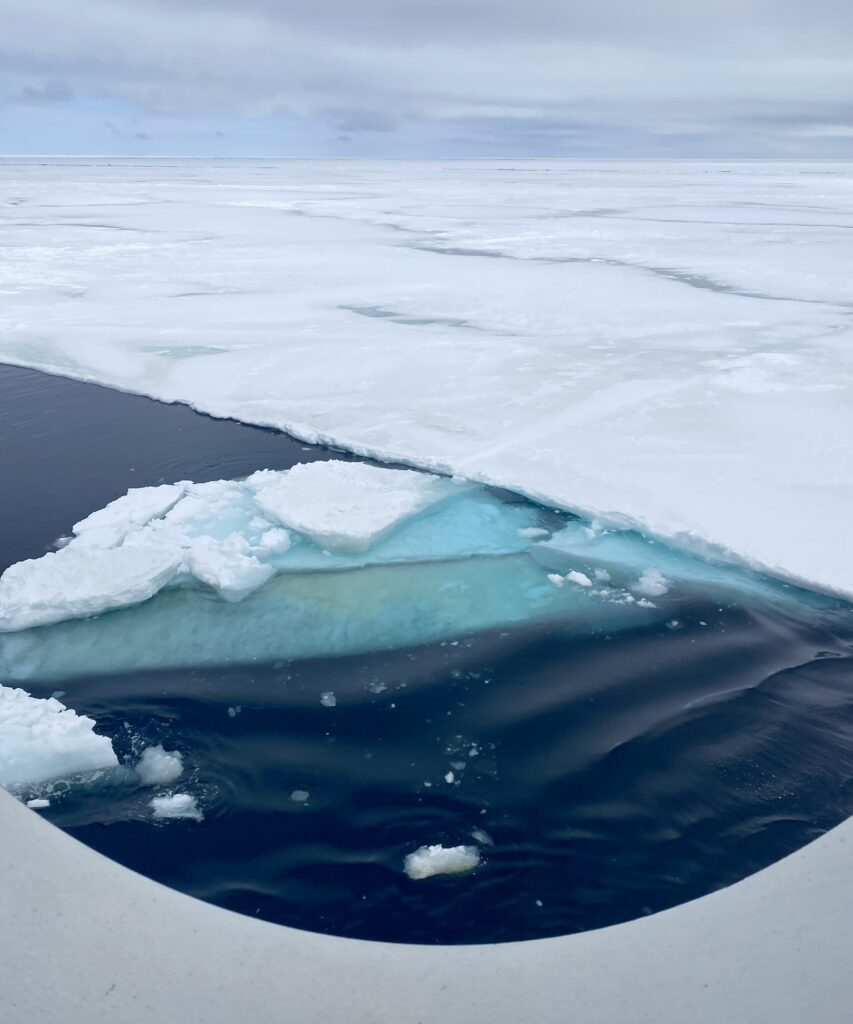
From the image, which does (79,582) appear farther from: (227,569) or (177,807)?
(177,807)

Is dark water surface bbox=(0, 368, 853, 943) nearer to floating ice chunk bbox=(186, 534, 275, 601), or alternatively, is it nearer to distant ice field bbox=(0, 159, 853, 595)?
floating ice chunk bbox=(186, 534, 275, 601)

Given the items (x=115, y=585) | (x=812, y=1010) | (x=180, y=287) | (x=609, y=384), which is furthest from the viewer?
(x=180, y=287)

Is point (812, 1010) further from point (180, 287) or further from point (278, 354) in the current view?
point (180, 287)

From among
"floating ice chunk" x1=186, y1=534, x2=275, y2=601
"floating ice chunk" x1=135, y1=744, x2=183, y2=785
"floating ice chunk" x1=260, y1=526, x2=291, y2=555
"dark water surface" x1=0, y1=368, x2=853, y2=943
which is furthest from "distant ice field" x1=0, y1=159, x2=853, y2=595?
"floating ice chunk" x1=135, y1=744, x2=183, y2=785

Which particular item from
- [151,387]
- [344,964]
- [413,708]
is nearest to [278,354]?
[151,387]

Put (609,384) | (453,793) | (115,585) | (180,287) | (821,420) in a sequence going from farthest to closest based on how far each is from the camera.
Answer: (180,287), (609,384), (821,420), (115,585), (453,793)
